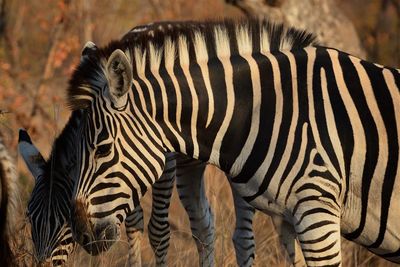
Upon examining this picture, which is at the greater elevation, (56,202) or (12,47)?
(12,47)

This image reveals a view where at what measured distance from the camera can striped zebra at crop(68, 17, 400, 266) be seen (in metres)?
4.96

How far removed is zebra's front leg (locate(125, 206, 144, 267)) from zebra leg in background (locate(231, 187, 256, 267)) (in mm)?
923

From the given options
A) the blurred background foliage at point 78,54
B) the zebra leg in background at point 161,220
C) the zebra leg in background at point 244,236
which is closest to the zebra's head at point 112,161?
the blurred background foliage at point 78,54

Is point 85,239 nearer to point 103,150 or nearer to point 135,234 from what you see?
point 103,150

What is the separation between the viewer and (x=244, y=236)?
6.71 m

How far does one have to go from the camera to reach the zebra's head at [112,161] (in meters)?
5.05

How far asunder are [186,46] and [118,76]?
1.57 ft

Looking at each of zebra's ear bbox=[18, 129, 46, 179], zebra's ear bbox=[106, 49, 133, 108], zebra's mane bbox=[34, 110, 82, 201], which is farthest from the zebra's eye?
zebra's ear bbox=[18, 129, 46, 179]

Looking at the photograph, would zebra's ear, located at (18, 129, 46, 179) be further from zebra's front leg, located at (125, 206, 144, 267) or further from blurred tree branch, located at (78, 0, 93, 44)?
blurred tree branch, located at (78, 0, 93, 44)

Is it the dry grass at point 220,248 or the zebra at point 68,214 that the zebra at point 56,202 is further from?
the dry grass at point 220,248

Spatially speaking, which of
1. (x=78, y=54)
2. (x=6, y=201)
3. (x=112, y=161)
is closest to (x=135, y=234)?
(x=112, y=161)

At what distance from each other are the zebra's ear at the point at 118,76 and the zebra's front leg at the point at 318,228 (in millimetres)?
1107

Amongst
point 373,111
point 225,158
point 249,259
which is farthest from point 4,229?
point 249,259

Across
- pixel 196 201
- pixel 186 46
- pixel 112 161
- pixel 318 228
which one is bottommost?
pixel 196 201
